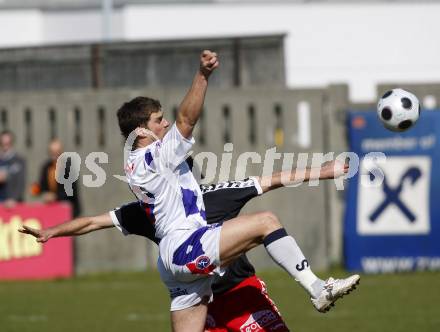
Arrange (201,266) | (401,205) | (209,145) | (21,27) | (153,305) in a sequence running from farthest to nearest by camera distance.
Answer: (21,27), (209,145), (401,205), (153,305), (201,266)

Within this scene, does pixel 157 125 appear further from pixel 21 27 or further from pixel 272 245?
pixel 21 27

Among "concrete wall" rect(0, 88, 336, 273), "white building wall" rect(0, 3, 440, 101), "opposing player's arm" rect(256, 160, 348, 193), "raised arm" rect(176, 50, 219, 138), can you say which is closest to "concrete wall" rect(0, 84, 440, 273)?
"concrete wall" rect(0, 88, 336, 273)

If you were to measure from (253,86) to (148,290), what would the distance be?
13.5 feet

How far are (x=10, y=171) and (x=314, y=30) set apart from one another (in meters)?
13.4

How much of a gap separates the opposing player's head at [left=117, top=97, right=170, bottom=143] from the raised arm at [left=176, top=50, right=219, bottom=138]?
19.4 inches

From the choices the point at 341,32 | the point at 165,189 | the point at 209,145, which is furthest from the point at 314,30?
the point at 165,189

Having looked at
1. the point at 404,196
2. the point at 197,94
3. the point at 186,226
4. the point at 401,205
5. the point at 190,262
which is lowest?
the point at 401,205

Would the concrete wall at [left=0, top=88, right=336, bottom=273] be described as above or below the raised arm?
below

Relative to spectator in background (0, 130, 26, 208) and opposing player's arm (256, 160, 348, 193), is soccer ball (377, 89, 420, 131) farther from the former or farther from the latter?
spectator in background (0, 130, 26, 208)

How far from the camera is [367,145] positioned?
18.2 metres

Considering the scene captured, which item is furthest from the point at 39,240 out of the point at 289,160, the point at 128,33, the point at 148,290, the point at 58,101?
the point at 128,33

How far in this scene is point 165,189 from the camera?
28.9 feet

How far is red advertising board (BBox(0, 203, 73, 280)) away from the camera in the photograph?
60.3ft

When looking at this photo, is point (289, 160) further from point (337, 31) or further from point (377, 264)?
point (337, 31)
